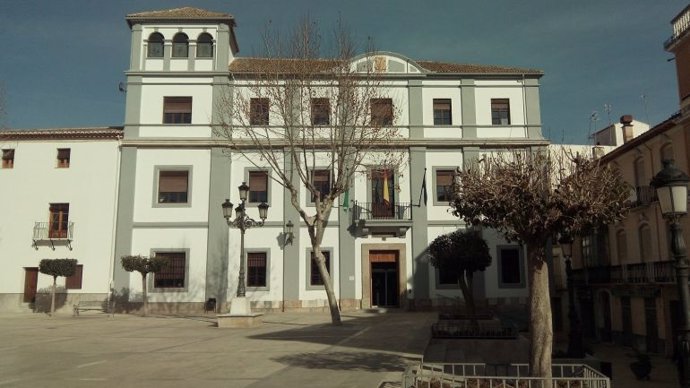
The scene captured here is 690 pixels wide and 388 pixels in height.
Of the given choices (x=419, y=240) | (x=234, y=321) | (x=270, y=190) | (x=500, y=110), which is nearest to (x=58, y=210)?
(x=270, y=190)

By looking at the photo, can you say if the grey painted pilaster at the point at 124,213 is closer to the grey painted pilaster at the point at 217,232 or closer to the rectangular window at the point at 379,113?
the grey painted pilaster at the point at 217,232

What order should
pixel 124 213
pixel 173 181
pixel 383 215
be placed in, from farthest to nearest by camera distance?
pixel 173 181 < pixel 383 215 < pixel 124 213

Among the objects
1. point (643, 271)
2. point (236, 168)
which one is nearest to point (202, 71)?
point (236, 168)

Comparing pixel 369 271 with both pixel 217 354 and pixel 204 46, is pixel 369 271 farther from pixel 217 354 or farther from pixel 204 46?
pixel 217 354

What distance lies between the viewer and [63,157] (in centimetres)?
2627

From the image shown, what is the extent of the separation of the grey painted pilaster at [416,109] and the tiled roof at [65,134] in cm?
1384

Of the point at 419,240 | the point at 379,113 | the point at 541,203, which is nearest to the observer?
the point at 541,203

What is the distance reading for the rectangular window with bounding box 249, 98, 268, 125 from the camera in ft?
66.1

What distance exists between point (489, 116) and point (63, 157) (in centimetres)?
2057

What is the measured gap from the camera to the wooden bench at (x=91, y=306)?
23.6 meters

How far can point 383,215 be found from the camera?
25984 mm

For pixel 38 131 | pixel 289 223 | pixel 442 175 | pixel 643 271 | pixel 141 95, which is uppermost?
pixel 141 95

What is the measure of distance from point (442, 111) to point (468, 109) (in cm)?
125

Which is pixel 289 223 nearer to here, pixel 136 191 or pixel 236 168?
pixel 236 168
